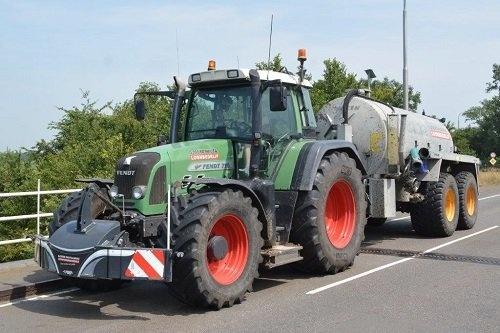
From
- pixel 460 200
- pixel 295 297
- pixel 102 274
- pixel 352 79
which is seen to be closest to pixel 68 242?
pixel 102 274

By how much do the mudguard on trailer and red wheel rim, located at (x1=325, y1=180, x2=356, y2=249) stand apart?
11.2 ft

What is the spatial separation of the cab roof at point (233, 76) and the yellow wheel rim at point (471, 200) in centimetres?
612

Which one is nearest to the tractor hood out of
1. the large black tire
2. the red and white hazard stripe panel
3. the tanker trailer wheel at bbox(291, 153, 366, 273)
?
the red and white hazard stripe panel

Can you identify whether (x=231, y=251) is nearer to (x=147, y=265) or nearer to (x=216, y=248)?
(x=216, y=248)

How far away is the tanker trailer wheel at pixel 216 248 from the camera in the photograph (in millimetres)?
6402

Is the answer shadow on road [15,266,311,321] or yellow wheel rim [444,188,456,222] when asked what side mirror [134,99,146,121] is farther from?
yellow wheel rim [444,188,456,222]

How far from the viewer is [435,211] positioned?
11969mm

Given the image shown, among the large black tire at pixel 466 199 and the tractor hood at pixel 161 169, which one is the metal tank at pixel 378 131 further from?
the tractor hood at pixel 161 169

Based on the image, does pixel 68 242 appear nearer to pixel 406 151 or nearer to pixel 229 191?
pixel 229 191

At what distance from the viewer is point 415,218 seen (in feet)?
40.7

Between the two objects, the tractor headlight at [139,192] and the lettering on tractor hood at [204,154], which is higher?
the lettering on tractor hood at [204,154]

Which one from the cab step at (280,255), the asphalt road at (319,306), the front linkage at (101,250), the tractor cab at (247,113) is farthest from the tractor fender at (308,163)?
the front linkage at (101,250)

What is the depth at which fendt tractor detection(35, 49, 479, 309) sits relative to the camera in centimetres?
646

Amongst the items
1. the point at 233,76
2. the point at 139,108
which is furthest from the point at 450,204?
the point at 139,108
